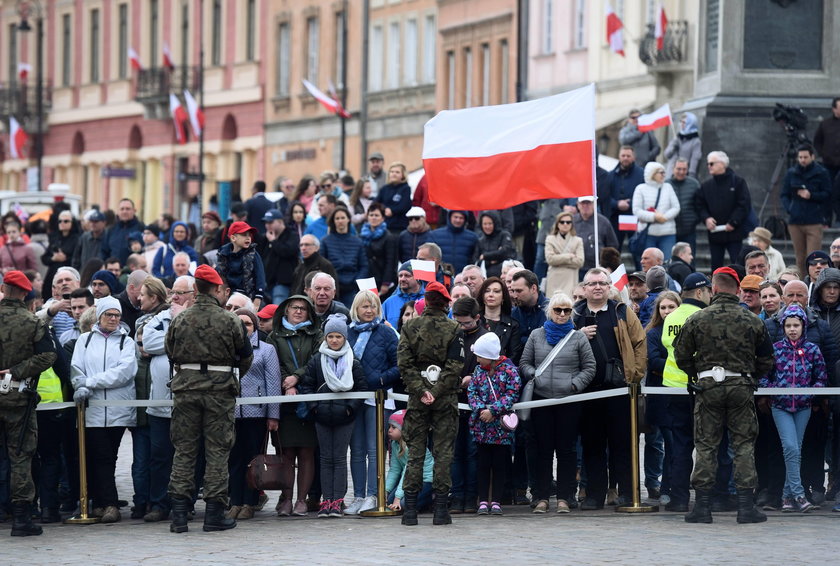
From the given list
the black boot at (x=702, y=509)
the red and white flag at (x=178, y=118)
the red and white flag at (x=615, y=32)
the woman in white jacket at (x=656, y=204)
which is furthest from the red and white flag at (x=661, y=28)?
the black boot at (x=702, y=509)

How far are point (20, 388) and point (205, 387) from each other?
4.53 feet

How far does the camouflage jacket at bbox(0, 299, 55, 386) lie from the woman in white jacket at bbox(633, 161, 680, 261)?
9055mm

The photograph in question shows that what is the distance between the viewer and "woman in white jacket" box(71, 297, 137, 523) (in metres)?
16.5

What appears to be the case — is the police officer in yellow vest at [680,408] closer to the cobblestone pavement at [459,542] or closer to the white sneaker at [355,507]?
the cobblestone pavement at [459,542]

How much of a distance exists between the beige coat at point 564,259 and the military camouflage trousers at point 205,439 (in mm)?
7174

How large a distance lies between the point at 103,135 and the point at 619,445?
5946 cm

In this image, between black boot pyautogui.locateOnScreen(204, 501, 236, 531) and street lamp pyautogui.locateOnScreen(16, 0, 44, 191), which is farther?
street lamp pyautogui.locateOnScreen(16, 0, 44, 191)

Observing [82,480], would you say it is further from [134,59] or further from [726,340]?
[134,59]

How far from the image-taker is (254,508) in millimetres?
16938

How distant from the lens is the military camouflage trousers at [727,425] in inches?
615

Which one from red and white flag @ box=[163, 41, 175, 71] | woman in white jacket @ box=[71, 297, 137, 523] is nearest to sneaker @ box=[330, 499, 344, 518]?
woman in white jacket @ box=[71, 297, 137, 523]

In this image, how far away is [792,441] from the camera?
16.3 metres

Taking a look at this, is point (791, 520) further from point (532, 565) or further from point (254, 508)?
point (254, 508)

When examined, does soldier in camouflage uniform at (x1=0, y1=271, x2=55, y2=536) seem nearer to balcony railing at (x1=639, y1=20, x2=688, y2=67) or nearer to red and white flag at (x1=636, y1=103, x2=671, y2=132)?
red and white flag at (x1=636, y1=103, x2=671, y2=132)
